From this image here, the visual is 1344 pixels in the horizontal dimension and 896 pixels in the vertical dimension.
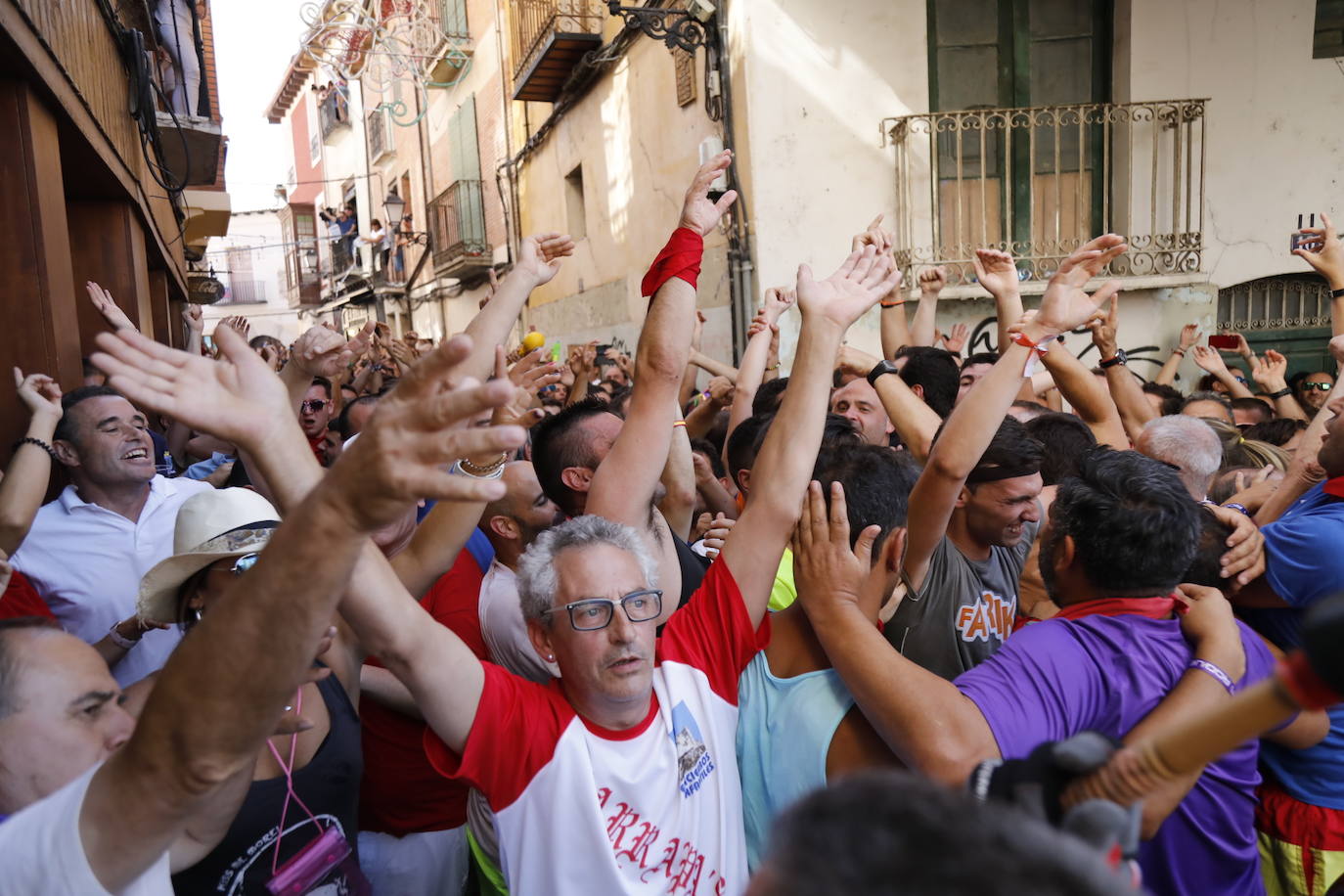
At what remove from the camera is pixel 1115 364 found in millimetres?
4770

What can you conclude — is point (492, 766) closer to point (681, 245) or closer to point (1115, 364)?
point (681, 245)

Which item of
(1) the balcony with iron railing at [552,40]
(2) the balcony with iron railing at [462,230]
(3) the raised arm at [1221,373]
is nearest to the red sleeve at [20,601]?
(3) the raised arm at [1221,373]

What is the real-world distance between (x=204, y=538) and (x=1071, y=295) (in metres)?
2.30

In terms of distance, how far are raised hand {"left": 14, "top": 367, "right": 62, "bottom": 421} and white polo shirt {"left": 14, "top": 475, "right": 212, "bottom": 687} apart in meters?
0.33

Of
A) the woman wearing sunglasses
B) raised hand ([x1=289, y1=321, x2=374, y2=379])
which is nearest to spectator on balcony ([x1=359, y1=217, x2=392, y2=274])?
raised hand ([x1=289, y1=321, x2=374, y2=379])

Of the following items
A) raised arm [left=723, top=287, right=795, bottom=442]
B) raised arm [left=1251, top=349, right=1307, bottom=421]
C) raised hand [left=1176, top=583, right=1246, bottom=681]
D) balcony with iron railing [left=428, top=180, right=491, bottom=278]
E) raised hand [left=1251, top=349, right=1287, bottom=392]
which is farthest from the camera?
balcony with iron railing [left=428, top=180, right=491, bottom=278]

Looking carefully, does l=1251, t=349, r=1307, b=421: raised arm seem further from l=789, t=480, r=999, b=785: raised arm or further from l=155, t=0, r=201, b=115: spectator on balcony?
l=155, t=0, r=201, b=115: spectator on balcony

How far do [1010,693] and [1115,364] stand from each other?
11.2 feet

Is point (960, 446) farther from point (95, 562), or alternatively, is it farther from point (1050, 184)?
point (1050, 184)

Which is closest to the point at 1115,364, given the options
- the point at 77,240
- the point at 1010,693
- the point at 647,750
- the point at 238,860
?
the point at 1010,693

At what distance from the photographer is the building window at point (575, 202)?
46.4ft

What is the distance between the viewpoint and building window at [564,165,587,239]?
1413cm

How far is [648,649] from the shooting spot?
1908 millimetres

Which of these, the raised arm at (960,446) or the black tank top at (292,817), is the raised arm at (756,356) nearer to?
the raised arm at (960,446)
